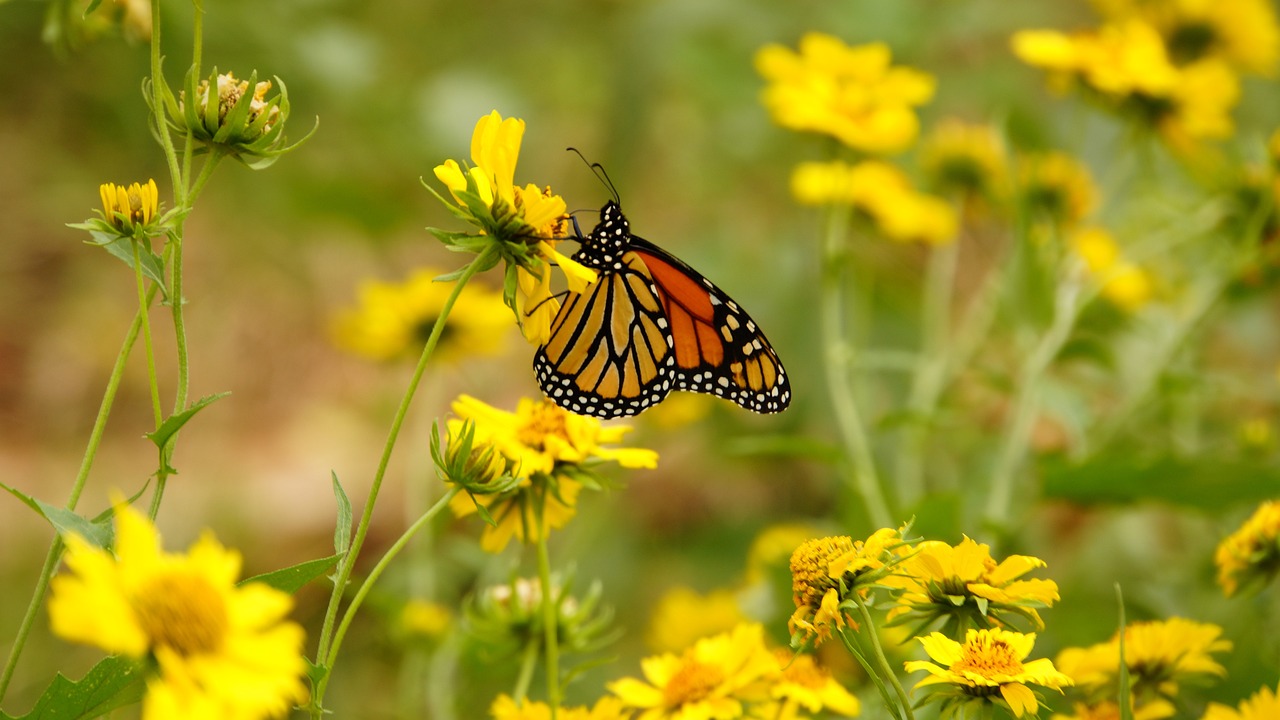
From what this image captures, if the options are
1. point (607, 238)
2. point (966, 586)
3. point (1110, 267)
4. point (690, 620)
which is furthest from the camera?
point (1110, 267)

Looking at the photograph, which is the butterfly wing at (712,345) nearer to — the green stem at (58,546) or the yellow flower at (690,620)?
the yellow flower at (690,620)

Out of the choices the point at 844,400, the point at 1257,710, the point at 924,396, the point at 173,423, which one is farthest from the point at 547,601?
the point at 924,396

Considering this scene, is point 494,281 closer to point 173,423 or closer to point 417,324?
point 417,324

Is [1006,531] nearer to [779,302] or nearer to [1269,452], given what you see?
[1269,452]

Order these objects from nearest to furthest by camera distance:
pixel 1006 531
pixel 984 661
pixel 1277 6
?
pixel 984 661 < pixel 1006 531 < pixel 1277 6

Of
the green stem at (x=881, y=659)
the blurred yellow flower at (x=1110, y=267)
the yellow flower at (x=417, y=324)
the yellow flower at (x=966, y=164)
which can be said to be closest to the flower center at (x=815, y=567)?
the green stem at (x=881, y=659)

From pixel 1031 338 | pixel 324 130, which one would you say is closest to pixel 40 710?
pixel 1031 338

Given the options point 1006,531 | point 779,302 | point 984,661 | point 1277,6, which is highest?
point 1277,6

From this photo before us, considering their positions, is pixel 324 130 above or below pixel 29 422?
above
